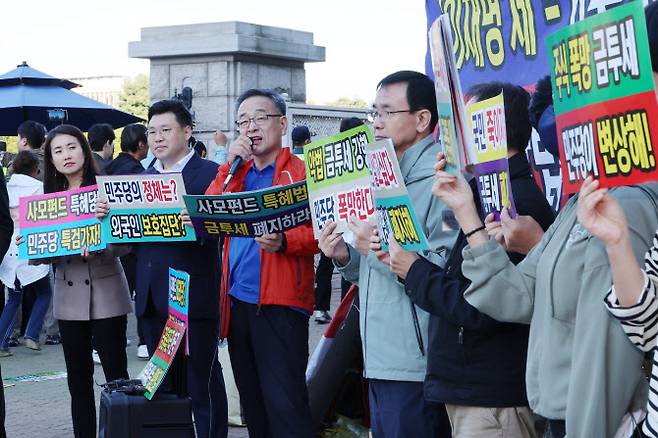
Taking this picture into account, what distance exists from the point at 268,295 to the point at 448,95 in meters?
2.20

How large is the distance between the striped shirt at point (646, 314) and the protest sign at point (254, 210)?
248 cm

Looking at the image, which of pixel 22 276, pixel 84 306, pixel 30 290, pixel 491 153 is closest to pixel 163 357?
pixel 84 306

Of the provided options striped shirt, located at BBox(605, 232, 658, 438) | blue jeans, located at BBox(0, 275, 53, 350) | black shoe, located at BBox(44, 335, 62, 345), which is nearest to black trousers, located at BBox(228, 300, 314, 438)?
striped shirt, located at BBox(605, 232, 658, 438)

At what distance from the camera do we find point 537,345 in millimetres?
3080

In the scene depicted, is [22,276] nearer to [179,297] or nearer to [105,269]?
[105,269]

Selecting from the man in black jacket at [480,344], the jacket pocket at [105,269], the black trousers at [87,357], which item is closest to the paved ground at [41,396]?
Result: the black trousers at [87,357]

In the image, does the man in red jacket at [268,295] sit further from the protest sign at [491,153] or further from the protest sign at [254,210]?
the protest sign at [491,153]

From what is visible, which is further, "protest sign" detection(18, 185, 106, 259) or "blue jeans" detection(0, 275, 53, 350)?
"blue jeans" detection(0, 275, 53, 350)

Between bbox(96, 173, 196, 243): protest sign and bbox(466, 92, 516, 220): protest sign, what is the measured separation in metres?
2.39

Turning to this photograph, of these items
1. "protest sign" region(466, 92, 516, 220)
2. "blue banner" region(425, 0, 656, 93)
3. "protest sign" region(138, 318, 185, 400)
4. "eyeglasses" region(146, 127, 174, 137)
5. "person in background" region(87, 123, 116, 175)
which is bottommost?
"protest sign" region(138, 318, 185, 400)

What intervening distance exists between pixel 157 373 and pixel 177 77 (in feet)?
31.5

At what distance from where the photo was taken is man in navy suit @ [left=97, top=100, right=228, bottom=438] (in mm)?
5906

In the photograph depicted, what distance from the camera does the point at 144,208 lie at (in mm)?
5785

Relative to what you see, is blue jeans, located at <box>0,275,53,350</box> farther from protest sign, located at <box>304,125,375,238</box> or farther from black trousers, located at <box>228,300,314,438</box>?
protest sign, located at <box>304,125,375,238</box>
